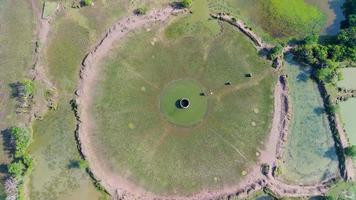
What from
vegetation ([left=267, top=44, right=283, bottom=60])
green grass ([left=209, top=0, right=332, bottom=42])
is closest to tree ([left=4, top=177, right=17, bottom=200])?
green grass ([left=209, top=0, right=332, bottom=42])

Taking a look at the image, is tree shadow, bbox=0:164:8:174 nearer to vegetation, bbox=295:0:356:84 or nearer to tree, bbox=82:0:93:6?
tree, bbox=82:0:93:6

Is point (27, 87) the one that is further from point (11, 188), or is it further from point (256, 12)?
point (256, 12)

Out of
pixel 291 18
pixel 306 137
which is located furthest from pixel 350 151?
pixel 291 18

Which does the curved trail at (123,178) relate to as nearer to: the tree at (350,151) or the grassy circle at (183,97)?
Answer: the tree at (350,151)

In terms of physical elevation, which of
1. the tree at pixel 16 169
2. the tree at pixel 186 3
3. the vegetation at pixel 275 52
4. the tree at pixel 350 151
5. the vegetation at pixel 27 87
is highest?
the tree at pixel 186 3

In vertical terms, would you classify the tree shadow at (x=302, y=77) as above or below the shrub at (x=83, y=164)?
above

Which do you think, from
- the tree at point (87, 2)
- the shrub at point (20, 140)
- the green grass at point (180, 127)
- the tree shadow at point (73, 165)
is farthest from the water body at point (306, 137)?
the shrub at point (20, 140)

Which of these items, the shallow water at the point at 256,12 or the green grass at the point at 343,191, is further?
the shallow water at the point at 256,12
